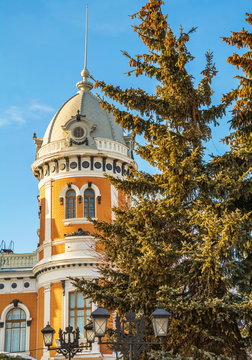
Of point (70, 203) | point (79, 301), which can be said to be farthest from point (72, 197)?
point (79, 301)

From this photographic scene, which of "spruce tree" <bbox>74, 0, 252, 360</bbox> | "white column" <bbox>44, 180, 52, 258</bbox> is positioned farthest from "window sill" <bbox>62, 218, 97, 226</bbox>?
"spruce tree" <bbox>74, 0, 252, 360</bbox>

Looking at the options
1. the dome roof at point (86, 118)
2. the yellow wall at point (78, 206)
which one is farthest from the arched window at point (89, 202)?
the dome roof at point (86, 118)

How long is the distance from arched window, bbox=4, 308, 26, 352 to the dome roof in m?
8.98

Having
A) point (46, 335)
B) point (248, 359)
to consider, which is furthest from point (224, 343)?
point (46, 335)

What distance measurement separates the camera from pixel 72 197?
98.2ft

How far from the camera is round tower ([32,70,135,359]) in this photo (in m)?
27.9

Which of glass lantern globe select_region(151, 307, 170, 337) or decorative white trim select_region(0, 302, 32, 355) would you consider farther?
decorative white trim select_region(0, 302, 32, 355)

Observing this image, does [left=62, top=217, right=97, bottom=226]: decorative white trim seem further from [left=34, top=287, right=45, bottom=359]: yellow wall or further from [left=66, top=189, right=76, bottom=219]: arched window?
[left=34, top=287, right=45, bottom=359]: yellow wall

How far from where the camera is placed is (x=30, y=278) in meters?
30.5

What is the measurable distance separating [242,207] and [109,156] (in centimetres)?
1654

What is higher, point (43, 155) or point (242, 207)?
point (43, 155)

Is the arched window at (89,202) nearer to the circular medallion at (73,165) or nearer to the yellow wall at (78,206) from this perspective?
the yellow wall at (78,206)

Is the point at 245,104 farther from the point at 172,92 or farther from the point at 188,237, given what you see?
the point at 188,237

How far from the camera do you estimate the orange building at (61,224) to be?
92.6 feet
